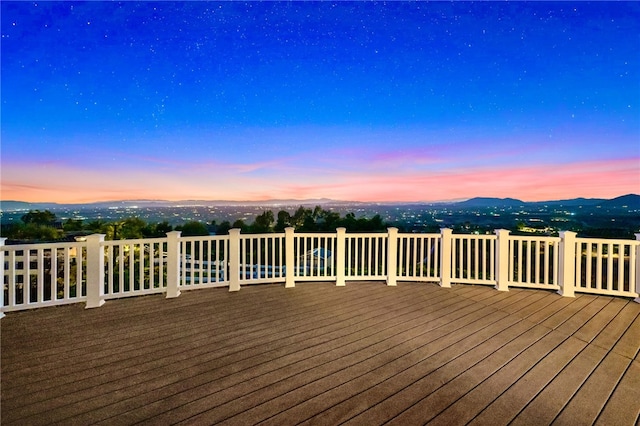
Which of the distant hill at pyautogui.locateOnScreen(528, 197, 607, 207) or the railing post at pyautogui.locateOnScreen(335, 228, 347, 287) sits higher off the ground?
the distant hill at pyautogui.locateOnScreen(528, 197, 607, 207)

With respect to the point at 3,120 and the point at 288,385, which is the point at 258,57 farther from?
the point at 3,120

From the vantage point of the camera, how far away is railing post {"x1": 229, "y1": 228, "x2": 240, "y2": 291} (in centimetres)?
448

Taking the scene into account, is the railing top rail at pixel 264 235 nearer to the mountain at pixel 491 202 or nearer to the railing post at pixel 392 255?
the railing post at pixel 392 255

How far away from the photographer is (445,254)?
4.79 m

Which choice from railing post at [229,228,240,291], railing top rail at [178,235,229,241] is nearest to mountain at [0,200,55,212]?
railing top rail at [178,235,229,241]

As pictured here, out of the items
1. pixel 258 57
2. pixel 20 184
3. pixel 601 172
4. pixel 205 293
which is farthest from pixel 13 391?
pixel 601 172

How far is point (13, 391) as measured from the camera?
72.2 inches

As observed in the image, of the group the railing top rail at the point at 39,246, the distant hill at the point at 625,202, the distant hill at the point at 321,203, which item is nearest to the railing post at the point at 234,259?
the railing top rail at the point at 39,246

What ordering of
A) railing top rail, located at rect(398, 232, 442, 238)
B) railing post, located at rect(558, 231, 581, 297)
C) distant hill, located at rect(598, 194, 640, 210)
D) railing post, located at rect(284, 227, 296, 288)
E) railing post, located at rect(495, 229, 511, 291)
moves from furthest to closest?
distant hill, located at rect(598, 194, 640, 210), railing top rail, located at rect(398, 232, 442, 238), railing post, located at rect(284, 227, 296, 288), railing post, located at rect(495, 229, 511, 291), railing post, located at rect(558, 231, 581, 297)

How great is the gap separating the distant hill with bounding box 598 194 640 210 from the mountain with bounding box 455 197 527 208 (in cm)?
202

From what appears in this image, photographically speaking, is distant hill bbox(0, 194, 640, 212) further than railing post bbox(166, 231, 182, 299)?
Yes

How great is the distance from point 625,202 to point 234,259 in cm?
1076

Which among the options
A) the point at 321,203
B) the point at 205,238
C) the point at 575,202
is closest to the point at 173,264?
the point at 205,238

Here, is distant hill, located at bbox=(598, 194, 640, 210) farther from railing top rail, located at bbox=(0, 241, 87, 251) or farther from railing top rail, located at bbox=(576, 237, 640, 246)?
railing top rail, located at bbox=(0, 241, 87, 251)
